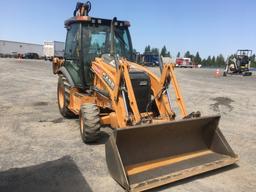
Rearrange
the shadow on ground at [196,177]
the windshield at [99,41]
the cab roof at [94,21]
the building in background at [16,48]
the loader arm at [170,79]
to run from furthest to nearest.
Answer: the building in background at [16,48]
the windshield at [99,41]
the cab roof at [94,21]
the loader arm at [170,79]
the shadow on ground at [196,177]

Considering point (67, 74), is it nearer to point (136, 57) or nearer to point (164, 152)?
point (136, 57)

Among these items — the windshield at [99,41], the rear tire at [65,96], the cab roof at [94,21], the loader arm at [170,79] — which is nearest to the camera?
the loader arm at [170,79]

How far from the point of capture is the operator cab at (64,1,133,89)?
22.3 feet

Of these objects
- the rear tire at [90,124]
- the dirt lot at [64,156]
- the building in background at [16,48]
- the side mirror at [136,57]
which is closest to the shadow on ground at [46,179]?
the dirt lot at [64,156]

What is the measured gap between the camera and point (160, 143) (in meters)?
4.85

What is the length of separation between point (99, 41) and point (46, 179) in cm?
352

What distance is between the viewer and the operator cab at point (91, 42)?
6805 mm

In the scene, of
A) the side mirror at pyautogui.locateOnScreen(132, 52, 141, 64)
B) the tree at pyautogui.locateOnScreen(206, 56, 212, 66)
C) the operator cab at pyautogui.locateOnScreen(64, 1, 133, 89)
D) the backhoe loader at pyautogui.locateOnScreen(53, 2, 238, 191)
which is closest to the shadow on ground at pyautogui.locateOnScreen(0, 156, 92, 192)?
the backhoe loader at pyautogui.locateOnScreen(53, 2, 238, 191)

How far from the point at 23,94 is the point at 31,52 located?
60152mm

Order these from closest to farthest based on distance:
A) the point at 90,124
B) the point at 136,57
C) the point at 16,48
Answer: the point at 90,124
the point at 136,57
the point at 16,48

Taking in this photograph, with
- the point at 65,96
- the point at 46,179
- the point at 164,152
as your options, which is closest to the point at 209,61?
the point at 65,96

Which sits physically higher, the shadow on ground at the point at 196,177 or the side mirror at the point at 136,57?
the side mirror at the point at 136,57

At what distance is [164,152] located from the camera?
486cm

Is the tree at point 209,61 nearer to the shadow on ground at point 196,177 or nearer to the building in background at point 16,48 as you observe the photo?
the building in background at point 16,48
